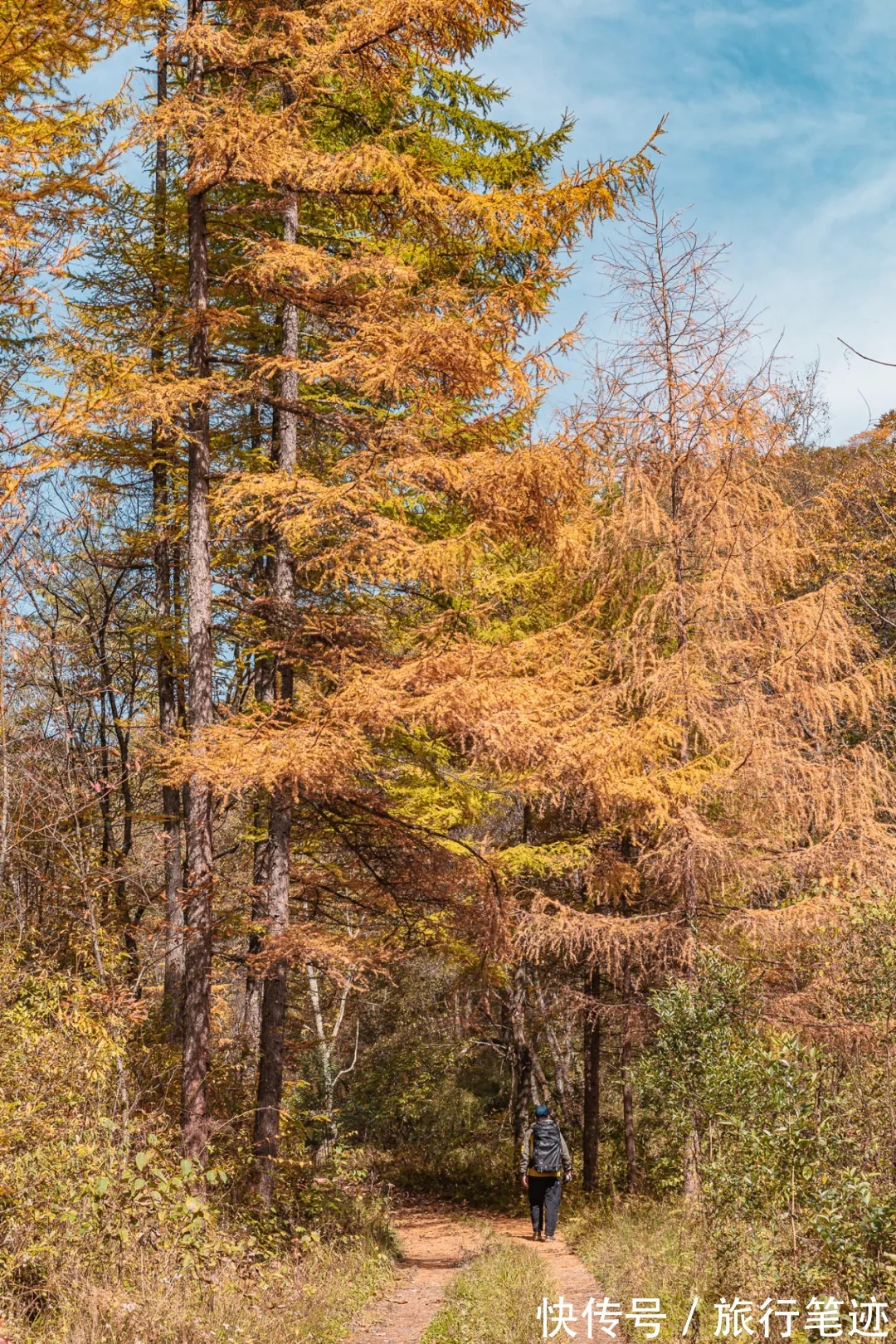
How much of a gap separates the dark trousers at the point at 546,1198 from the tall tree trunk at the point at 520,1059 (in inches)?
145

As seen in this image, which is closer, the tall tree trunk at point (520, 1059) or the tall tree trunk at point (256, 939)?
the tall tree trunk at point (256, 939)

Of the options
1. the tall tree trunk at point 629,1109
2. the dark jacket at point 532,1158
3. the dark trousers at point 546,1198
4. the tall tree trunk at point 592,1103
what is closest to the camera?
the dark jacket at point 532,1158

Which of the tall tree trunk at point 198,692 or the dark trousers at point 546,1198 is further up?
the tall tree trunk at point 198,692

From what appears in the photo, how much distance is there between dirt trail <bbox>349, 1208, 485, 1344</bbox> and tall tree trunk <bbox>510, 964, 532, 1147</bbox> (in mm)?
2003

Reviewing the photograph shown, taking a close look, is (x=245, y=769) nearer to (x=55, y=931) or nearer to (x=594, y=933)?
(x=55, y=931)

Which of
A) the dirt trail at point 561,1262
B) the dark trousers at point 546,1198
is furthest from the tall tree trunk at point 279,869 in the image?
the dark trousers at point 546,1198

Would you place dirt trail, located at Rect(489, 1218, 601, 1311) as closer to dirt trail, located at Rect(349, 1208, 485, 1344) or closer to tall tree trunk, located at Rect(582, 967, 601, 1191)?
dirt trail, located at Rect(349, 1208, 485, 1344)

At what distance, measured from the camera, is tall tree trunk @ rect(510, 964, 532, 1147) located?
17.3 meters

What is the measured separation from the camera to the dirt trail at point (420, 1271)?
838cm

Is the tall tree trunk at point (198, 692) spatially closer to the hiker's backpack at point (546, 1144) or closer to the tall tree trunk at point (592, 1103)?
the hiker's backpack at point (546, 1144)

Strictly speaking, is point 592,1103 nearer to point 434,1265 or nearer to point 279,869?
point 434,1265

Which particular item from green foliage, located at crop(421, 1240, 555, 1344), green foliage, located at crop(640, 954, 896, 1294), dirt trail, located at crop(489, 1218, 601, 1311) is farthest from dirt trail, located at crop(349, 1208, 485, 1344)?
green foliage, located at crop(640, 954, 896, 1294)

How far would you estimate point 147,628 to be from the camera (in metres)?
13.1

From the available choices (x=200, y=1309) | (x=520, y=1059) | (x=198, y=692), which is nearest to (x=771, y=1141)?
(x=200, y=1309)
